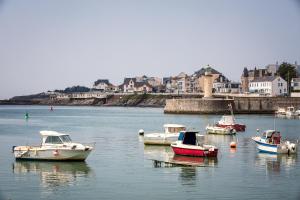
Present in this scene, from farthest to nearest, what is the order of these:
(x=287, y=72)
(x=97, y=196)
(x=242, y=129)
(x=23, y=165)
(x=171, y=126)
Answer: (x=287, y=72) < (x=242, y=129) < (x=171, y=126) < (x=23, y=165) < (x=97, y=196)

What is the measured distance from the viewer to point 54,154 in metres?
36.6

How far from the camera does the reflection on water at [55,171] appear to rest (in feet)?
101

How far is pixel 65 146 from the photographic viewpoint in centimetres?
3659

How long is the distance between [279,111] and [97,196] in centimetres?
9195

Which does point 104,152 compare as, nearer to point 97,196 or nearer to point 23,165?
point 23,165

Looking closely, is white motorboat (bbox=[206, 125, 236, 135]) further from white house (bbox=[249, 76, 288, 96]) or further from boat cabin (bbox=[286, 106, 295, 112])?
white house (bbox=[249, 76, 288, 96])

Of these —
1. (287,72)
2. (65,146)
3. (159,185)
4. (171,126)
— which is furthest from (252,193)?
(287,72)

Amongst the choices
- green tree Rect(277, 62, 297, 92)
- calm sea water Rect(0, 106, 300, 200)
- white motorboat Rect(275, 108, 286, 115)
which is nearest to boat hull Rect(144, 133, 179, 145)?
calm sea water Rect(0, 106, 300, 200)

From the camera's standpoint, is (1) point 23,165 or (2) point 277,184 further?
(1) point 23,165

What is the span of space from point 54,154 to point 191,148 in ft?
29.7

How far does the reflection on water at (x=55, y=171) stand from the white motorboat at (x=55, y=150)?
0.40 meters

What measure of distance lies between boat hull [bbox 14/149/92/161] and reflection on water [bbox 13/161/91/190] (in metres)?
0.35

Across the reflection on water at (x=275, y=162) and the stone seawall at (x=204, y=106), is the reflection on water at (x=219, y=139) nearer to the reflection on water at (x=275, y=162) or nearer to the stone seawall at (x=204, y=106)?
the reflection on water at (x=275, y=162)

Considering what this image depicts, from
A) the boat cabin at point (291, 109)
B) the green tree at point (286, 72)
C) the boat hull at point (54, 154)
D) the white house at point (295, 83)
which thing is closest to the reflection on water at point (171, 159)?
the boat hull at point (54, 154)
